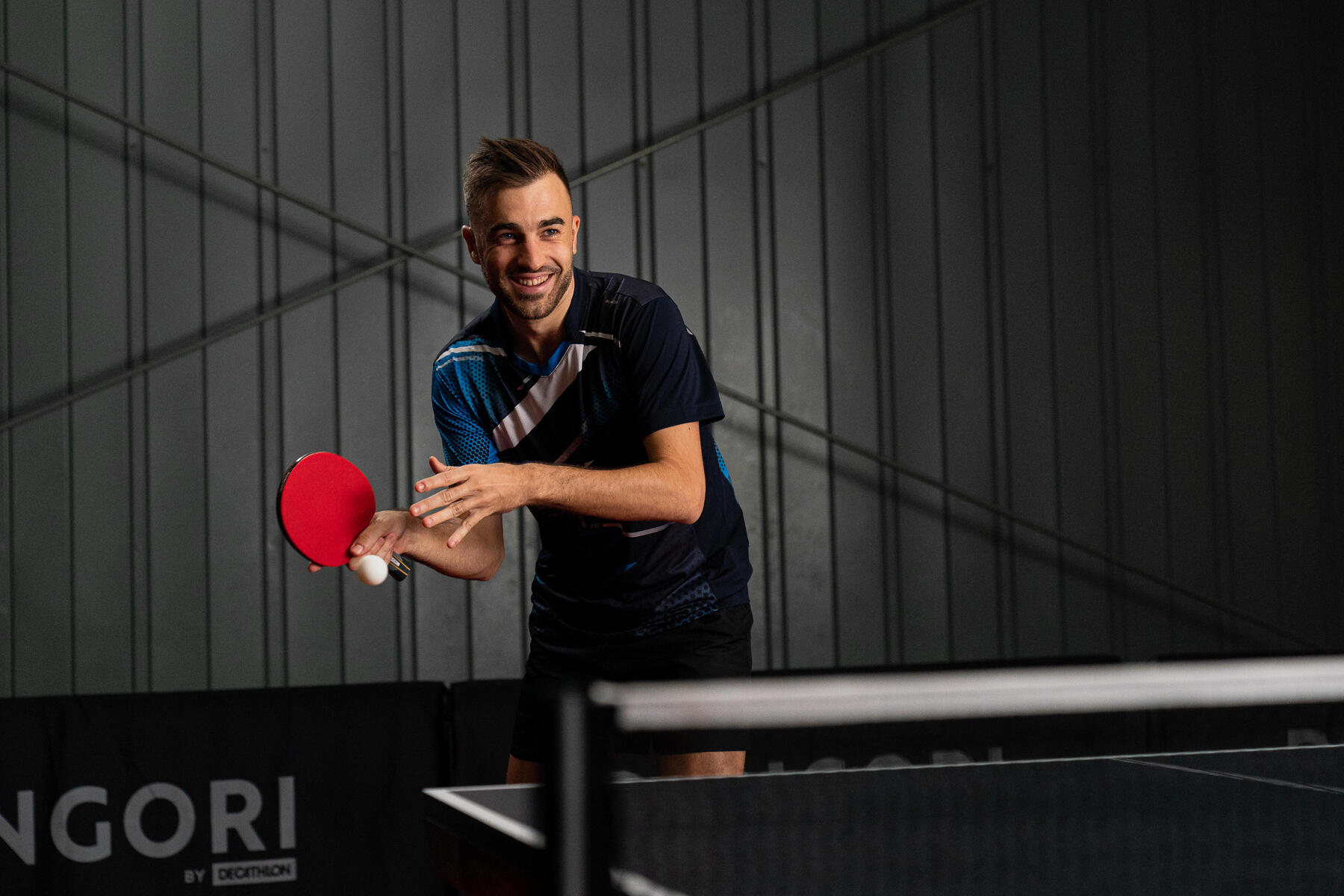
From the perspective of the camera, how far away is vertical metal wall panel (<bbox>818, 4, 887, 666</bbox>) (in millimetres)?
5016

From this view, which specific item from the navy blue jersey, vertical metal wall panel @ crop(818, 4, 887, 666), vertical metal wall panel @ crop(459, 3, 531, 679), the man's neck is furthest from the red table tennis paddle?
vertical metal wall panel @ crop(818, 4, 887, 666)

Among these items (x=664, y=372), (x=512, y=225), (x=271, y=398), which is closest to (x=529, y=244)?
(x=512, y=225)

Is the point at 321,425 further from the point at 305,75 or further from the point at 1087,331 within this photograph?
the point at 1087,331

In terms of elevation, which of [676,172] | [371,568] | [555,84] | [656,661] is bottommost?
[656,661]

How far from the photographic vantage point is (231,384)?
15.3 ft

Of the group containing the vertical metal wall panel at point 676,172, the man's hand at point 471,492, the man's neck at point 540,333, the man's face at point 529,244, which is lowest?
the man's hand at point 471,492

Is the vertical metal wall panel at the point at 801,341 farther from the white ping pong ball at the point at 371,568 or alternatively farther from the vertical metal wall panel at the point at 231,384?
the white ping pong ball at the point at 371,568

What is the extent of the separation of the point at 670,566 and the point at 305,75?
10.8ft

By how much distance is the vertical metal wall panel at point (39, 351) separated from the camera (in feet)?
14.9

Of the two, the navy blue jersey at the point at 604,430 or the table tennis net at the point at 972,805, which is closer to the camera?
the table tennis net at the point at 972,805

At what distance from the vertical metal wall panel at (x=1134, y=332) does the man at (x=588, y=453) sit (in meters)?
3.22

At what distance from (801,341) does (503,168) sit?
117 inches

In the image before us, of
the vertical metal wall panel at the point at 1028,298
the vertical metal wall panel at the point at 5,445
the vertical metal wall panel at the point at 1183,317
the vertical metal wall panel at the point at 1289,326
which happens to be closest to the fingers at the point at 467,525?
the vertical metal wall panel at the point at 5,445

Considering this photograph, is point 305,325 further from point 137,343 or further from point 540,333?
point 540,333
